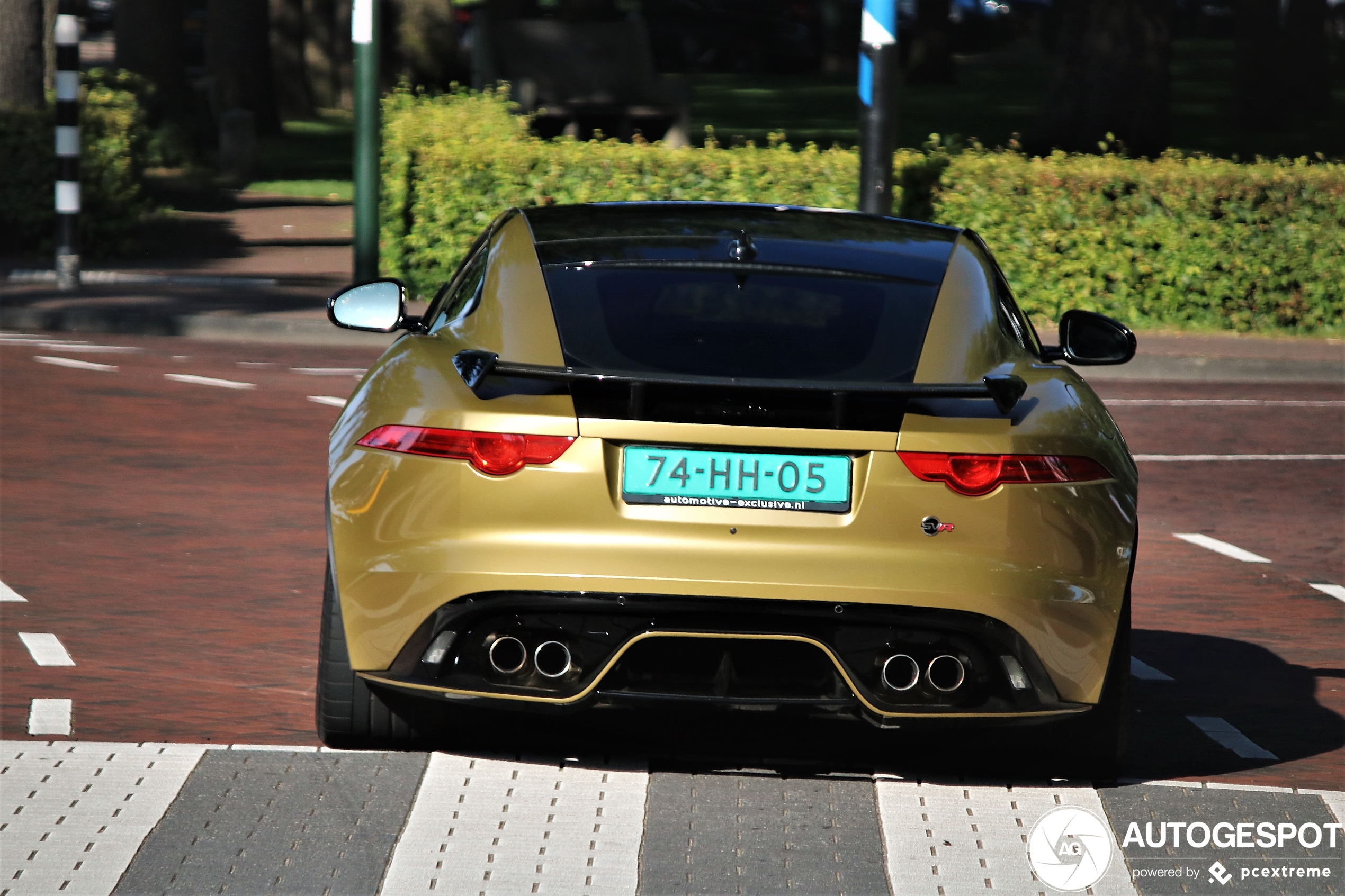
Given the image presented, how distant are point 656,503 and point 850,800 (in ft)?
2.97

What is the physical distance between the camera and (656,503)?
4301mm

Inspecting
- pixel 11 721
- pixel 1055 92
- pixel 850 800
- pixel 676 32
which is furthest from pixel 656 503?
pixel 676 32

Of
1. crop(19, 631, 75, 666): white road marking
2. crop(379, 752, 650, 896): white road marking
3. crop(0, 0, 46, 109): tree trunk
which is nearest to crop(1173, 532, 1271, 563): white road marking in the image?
crop(379, 752, 650, 896): white road marking

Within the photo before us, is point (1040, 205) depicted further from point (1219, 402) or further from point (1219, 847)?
point (1219, 847)

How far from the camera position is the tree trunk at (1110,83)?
25.3 metres

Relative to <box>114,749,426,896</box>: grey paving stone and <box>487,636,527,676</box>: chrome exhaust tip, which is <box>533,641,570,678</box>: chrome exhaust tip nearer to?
<box>487,636,527,676</box>: chrome exhaust tip

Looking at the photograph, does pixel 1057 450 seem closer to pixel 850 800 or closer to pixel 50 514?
pixel 850 800

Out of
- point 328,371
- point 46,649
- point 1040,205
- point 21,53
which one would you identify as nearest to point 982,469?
point 46,649

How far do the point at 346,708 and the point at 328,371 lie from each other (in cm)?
869

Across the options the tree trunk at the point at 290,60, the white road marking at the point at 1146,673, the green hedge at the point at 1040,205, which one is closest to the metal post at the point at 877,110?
the green hedge at the point at 1040,205

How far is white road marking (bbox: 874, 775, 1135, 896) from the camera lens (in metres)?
4.10

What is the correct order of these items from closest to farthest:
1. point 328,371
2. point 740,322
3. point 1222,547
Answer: point 740,322
point 1222,547
point 328,371

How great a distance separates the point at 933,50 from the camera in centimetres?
4266

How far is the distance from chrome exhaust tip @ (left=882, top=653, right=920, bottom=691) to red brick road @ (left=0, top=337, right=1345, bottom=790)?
0.95 meters
